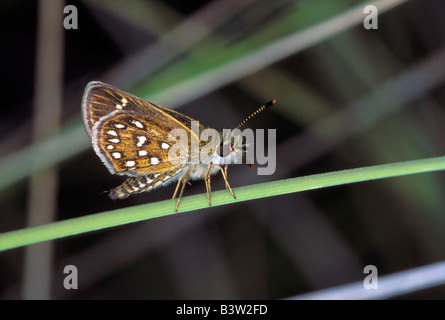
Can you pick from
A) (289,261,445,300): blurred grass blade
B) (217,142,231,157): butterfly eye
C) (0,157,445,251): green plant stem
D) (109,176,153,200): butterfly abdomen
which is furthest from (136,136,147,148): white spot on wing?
(289,261,445,300): blurred grass blade

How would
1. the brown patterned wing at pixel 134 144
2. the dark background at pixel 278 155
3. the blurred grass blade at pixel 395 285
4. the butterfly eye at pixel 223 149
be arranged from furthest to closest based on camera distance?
the dark background at pixel 278 155
the butterfly eye at pixel 223 149
the brown patterned wing at pixel 134 144
the blurred grass blade at pixel 395 285

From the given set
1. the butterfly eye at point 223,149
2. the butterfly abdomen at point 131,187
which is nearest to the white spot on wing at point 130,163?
the butterfly abdomen at point 131,187

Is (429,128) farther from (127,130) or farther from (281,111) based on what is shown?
(127,130)

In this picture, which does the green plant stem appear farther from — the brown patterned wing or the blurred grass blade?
the blurred grass blade

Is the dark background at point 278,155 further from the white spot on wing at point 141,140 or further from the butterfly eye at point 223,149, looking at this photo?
the butterfly eye at point 223,149

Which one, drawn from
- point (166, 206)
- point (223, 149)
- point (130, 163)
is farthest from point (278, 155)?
point (166, 206)

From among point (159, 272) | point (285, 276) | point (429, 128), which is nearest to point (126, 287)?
point (159, 272)
